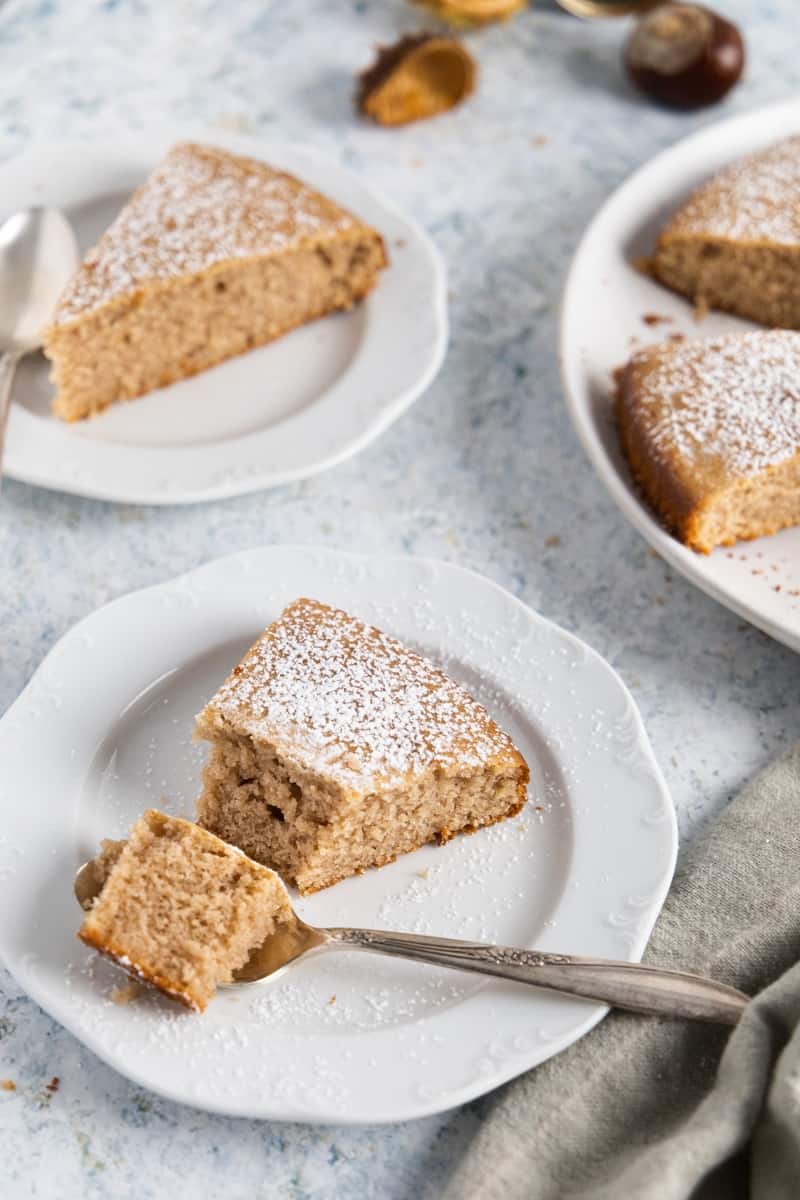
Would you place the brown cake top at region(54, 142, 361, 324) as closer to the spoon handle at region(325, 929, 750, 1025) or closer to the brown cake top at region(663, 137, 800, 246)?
the brown cake top at region(663, 137, 800, 246)

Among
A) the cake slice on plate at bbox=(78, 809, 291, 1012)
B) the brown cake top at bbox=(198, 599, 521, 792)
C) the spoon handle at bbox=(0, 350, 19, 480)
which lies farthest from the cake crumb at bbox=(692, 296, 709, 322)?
the cake slice on plate at bbox=(78, 809, 291, 1012)

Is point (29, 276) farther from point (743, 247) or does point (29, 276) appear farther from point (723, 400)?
point (743, 247)

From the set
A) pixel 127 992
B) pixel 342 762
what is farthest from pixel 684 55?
pixel 127 992

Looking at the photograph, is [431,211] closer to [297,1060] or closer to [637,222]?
[637,222]

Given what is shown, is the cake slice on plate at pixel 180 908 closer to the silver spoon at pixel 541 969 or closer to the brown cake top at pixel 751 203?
the silver spoon at pixel 541 969

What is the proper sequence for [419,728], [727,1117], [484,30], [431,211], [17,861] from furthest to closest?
[484,30] < [431,211] < [419,728] < [17,861] < [727,1117]

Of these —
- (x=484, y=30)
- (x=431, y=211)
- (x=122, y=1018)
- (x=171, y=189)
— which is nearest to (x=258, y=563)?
(x=122, y=1018)
